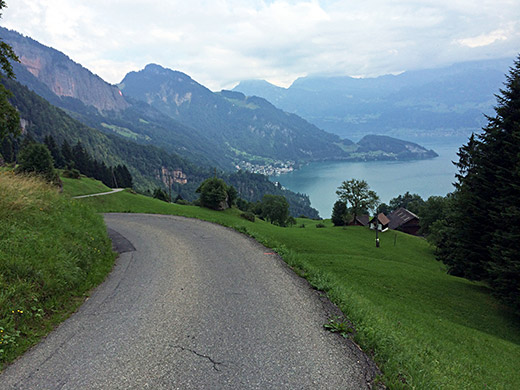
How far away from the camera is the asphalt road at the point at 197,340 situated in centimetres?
517

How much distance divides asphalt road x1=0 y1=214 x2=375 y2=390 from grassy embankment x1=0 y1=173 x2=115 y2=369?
0.52m

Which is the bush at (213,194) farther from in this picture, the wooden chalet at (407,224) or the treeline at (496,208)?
the wooden chalet at (407,224)

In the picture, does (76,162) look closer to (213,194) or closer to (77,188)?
(77,188)

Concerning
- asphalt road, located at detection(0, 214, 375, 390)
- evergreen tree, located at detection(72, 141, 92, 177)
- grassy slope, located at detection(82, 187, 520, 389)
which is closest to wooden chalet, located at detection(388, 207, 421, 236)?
grassy slope, located at detection(82, 187, 520, 389)

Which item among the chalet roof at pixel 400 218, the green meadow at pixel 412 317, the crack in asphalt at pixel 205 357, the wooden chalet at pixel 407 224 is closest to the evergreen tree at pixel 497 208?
the green meadow at pixel 412 317

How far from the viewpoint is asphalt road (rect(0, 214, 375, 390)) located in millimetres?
5172

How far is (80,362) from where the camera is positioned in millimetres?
5590

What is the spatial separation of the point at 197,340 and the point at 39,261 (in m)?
5.51

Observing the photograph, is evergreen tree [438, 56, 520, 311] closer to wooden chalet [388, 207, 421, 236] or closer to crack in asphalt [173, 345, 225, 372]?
crack in asphalt [173, 345, 225, 372]

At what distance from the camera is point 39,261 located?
A: 8.23 meters

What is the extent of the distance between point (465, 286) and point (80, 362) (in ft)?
73.3

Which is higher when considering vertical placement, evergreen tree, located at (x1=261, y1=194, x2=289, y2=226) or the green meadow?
the green meadow

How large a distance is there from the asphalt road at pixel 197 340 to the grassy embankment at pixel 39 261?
0.52 m

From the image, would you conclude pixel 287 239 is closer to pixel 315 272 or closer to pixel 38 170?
pixel 315 272
